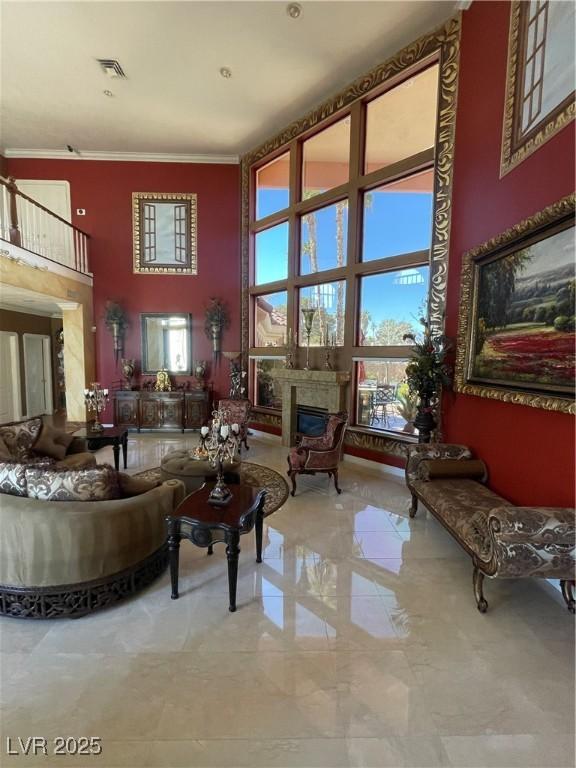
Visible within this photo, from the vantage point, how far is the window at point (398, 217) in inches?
196

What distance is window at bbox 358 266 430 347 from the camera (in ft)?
16.8

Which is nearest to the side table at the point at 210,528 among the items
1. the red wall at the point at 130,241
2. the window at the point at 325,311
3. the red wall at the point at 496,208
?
the red wall at the point at 496,208

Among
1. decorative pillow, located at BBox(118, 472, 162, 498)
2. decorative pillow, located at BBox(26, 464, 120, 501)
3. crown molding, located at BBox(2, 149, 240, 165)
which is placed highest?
crown molding, located at BBox(2, 149, 240, 165)

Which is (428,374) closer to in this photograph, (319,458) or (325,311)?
(319,458)

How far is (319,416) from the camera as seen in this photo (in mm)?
6359

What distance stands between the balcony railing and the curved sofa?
5.11 m

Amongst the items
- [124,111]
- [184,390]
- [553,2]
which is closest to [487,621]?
[553,2]

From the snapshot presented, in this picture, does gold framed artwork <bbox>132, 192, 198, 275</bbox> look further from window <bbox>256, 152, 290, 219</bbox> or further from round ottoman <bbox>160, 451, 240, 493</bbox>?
round ottoman <bbox>160, 451, 240, 493</bbox>

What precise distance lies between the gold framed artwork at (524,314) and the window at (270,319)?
3.84 meters

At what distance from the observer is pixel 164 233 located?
312 inches

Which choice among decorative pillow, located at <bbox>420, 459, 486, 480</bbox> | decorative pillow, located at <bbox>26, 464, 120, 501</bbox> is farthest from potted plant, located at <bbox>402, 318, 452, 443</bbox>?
decorative pillow, located at <bbox>26, 464, 120, 501</bbox>

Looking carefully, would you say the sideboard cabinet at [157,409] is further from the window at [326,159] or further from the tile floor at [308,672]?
the tile floor at [308,672]

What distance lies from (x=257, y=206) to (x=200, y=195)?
1.33m

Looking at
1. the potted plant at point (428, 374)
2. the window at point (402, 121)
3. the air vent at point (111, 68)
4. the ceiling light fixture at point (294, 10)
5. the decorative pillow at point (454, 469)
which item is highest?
the air vent at point (111, 68)
